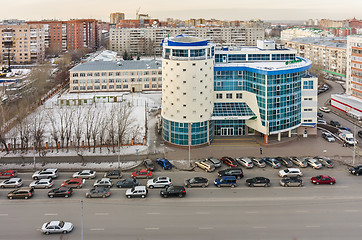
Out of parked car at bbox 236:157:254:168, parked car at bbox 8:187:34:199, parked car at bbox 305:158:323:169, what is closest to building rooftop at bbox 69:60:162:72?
parked car at bbox 236:157:254:168

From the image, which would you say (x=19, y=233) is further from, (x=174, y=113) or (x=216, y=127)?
(x=216, y=127)

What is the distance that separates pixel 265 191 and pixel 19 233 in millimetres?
16913

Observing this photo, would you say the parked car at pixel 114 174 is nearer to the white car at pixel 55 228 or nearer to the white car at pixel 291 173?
the white car at pixel 55 228

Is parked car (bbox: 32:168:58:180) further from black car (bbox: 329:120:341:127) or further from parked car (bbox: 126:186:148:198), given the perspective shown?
black car (bbox: 329:120:341:127)

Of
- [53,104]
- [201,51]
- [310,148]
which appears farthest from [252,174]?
[53,104]

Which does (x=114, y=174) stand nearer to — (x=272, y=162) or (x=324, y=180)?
(x=272, y=162)

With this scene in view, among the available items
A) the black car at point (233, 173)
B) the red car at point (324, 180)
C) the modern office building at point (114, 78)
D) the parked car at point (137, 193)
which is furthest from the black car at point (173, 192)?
the modern office building at point (114, 78)

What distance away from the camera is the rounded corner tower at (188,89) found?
36344 mm

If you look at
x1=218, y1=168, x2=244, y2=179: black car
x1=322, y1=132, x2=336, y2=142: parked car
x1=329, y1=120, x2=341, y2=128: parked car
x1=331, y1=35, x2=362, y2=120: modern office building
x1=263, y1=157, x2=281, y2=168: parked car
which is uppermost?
x1=331, y1=35, x2=362, y2=120: modern office building

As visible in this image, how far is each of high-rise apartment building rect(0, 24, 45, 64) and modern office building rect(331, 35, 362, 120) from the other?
283ft

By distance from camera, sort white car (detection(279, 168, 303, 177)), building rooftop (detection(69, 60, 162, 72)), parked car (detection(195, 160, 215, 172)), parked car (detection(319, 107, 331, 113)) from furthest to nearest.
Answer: building rooftop (detection(69, 60, 162, 72))
parked car (detection(319, 107, 331, 113))
parked car (detection(195, 160, 215, 172))
white car (detection(279, 168, 303, 177))

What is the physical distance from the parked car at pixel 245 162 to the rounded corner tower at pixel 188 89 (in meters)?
5.62

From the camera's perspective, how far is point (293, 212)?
2331 cm

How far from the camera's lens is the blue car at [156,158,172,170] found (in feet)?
104
